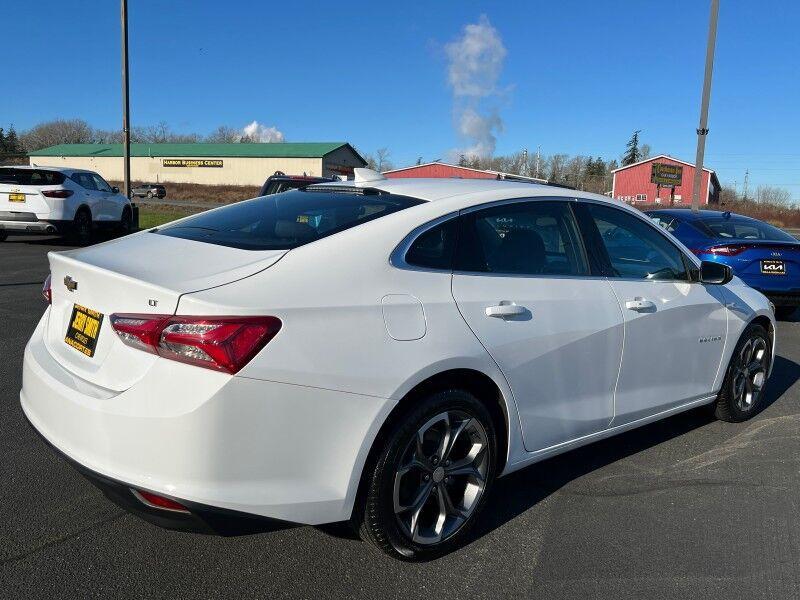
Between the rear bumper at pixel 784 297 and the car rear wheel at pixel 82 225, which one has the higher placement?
the car rear wheel at pixel 82 225

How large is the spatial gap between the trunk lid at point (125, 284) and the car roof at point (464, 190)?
91 centimetres

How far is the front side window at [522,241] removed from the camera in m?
3.16

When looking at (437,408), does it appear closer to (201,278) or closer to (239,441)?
(239,441)

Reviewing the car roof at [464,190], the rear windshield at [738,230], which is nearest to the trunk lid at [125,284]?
the car roof at [464,190]

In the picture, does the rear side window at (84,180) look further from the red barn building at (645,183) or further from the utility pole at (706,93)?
the red barn building at (645,183)

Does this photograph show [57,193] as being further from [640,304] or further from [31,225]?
[640,304]

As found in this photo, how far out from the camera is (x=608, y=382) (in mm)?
3576

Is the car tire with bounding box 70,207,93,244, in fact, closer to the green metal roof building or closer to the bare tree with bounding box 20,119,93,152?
the green metal roof building

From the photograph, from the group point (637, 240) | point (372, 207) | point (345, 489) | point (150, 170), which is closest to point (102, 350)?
point (345, 489)

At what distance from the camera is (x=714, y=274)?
14.1 ft

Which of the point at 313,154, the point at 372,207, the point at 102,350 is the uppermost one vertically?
the point at 313,154

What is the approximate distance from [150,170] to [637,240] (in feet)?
256

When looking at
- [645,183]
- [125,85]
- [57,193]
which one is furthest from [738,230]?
[645,183]

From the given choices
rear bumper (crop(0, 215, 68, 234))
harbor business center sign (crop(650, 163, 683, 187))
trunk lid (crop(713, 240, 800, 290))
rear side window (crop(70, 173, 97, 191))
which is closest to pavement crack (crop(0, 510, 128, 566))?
trunk lid (crop(713, 240, 800, 290))
